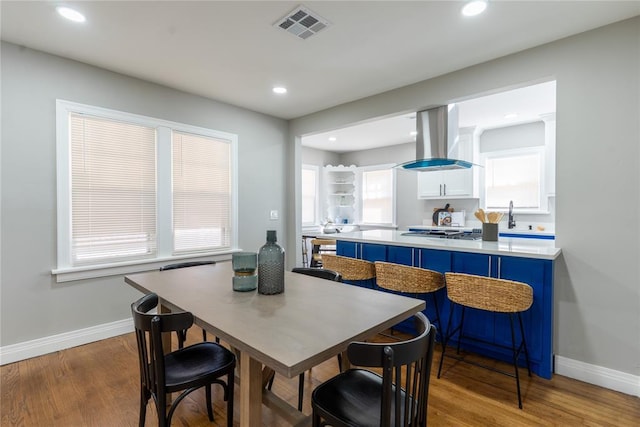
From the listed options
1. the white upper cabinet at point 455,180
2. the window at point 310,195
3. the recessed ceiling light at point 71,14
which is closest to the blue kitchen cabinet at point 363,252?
the white upper cabinet at point 455,180

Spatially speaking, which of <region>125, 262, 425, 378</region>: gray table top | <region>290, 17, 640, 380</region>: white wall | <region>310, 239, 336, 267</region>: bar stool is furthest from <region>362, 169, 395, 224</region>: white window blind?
<region>125, 262, 425, 378</region>: gray table top

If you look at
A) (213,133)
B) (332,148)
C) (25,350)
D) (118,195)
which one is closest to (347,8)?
(213,133)

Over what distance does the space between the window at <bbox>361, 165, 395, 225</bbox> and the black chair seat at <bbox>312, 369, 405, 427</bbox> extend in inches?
212

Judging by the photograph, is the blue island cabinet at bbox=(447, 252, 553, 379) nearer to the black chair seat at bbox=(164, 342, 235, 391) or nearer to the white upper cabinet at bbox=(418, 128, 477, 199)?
the black chair seat at bbox=(164, 342, 235, 391)

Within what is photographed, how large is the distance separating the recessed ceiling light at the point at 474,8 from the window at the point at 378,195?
4531 mm

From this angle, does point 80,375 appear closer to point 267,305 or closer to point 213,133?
point 267,305

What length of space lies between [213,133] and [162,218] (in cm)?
122

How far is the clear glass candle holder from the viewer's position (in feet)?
5.61

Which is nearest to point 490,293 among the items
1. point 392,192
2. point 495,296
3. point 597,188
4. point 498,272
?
point 495,296

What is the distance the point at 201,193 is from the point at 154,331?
110 inches

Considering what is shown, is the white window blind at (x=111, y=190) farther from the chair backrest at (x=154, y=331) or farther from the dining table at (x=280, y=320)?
the chair backrest at (x=154, y=331)

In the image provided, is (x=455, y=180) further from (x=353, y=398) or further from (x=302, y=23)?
(x=353, y=398)

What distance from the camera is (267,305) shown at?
1473mm

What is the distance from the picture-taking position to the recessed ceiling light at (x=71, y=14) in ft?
6.97
